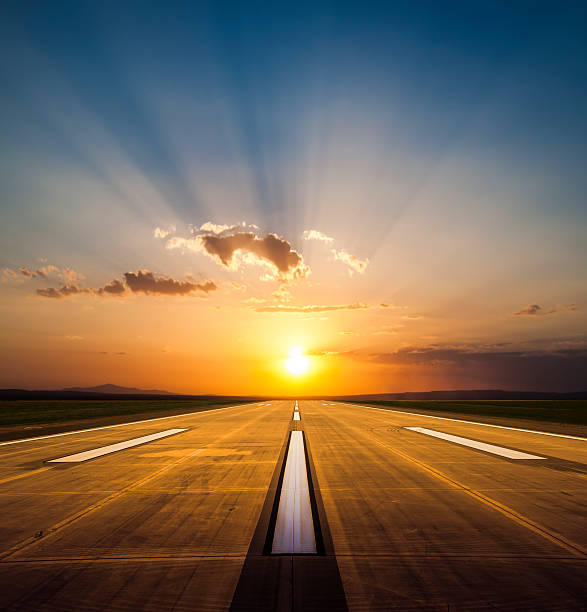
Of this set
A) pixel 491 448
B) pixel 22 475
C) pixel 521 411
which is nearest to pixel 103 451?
pixel 22 475

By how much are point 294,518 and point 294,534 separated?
0.60 meters

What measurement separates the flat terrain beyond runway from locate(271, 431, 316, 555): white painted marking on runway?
0.10 feet

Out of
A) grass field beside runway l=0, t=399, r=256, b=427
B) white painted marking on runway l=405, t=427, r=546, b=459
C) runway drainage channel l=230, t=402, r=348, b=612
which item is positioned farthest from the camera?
grass field beside runway l=0, t=399, r=256, b=427

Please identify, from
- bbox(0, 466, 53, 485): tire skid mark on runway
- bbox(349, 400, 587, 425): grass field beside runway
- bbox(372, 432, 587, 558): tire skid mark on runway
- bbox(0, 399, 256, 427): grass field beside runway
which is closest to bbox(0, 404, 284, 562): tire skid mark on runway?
bbox(0, 466, 53, 485): tire skid mark on runway

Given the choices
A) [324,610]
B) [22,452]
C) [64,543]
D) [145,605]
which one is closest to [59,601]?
[145,605]

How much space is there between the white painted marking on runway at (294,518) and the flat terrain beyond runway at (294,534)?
0.10ft

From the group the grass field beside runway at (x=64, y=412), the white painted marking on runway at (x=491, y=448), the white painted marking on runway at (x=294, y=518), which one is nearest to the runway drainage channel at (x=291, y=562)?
the white painted marking on runway at (x=294, y=518)

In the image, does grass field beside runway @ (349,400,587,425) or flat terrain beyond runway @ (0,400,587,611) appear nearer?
flat terrain beyond runway @ (0,400,587,611)

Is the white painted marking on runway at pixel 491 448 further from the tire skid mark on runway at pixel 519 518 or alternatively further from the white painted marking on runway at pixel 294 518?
the white painted marking on runway at pixel 294 518

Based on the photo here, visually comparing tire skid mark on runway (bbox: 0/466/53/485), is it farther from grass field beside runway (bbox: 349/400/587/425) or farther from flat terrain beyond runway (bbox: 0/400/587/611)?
grass field beside runway (bbox: 349/400/587/425)

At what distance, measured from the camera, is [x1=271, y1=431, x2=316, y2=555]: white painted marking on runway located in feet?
14.0

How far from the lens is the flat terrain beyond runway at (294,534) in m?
3.28

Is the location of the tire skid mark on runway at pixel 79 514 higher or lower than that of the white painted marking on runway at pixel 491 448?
lower

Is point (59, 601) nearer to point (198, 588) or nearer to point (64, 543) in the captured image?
point (198, 588)
